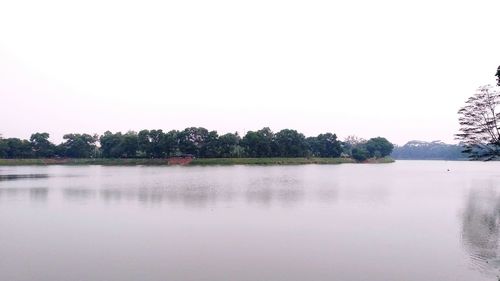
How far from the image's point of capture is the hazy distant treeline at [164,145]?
10256cm

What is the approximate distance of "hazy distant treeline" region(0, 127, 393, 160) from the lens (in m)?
103

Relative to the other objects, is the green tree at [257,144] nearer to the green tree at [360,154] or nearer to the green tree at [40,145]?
the green tree at [360,154]

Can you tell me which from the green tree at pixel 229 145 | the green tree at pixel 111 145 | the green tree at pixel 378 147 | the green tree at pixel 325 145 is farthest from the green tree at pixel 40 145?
the green tree at pixel 378 147

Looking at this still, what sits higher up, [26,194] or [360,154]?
[360,154]

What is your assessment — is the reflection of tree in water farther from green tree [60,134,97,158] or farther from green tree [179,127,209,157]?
green tree [60,134,97,158]

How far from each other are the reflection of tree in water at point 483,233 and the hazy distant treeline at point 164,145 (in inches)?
3248

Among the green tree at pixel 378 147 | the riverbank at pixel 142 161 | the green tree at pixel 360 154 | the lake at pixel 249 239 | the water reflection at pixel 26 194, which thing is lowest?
the lake at pixel 249 239

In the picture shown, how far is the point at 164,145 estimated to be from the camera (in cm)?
10169

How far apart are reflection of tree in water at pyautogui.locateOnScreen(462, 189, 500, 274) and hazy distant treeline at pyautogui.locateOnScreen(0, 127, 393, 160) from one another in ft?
271

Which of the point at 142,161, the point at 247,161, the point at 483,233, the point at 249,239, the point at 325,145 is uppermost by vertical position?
the point at 325,145

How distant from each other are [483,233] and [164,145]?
90.9 metres

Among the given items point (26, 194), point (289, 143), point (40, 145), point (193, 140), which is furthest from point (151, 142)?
point (26, 194)

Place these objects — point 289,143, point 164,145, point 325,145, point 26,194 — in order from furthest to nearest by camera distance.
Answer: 1. point 325,145
2. point 289,143
3. point 164,145
4. point 26,194

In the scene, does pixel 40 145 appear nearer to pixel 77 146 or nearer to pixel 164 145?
pixel 77 146
